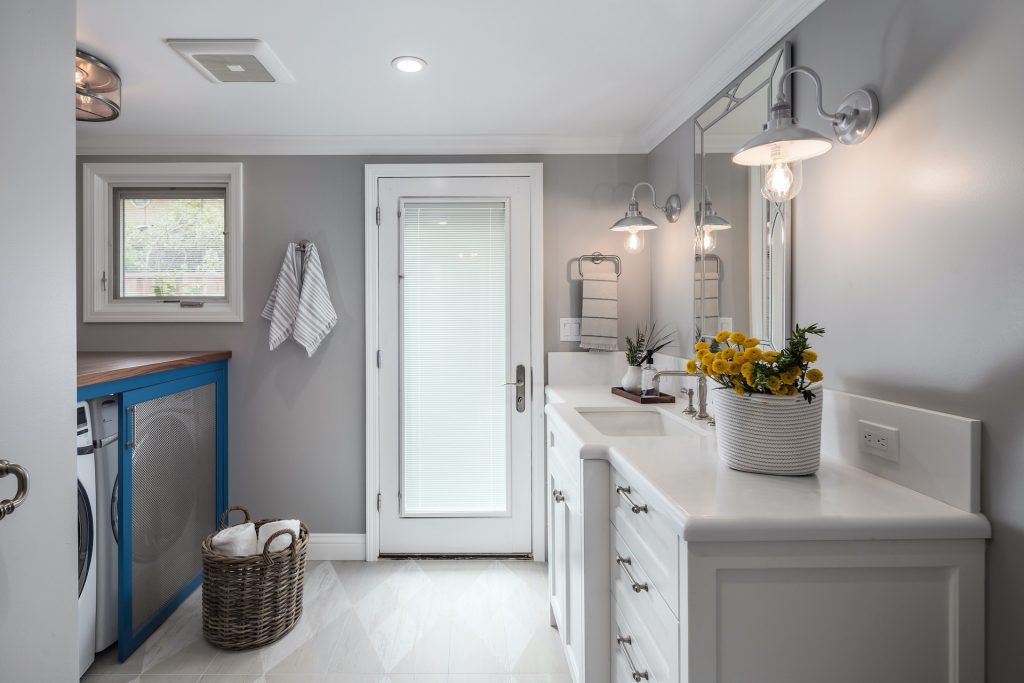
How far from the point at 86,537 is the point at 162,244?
1.63 metres

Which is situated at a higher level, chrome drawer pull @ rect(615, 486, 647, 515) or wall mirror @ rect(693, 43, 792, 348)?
wall mirror @ rect(693, 43, 792, 348)

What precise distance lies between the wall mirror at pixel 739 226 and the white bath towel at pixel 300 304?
5.90 ft

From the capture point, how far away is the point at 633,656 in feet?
4.36

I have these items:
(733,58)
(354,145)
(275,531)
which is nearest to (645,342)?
(733,58)

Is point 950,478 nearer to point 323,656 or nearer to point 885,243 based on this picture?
point 885,243

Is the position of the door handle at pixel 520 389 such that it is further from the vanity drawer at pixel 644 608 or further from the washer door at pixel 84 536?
the washer door at pixel 84 536

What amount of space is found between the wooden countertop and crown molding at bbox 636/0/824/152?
238 centimetres

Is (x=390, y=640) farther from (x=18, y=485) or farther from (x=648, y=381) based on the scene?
(x=18, y=485)

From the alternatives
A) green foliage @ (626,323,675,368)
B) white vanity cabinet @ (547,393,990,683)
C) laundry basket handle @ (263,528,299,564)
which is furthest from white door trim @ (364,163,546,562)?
white vanity cabinet @ (547,393,990,683)

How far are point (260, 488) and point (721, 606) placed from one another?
2.59 meters

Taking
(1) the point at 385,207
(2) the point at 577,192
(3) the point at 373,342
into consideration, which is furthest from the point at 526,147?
(3) the point at 373,342

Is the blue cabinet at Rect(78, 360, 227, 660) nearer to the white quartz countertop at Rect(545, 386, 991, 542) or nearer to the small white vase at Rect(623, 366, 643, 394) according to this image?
the white quartz countertop at Rect(545, 386, 991, 542)

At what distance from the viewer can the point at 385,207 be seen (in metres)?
2.88

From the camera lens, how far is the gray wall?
98 centimetres
